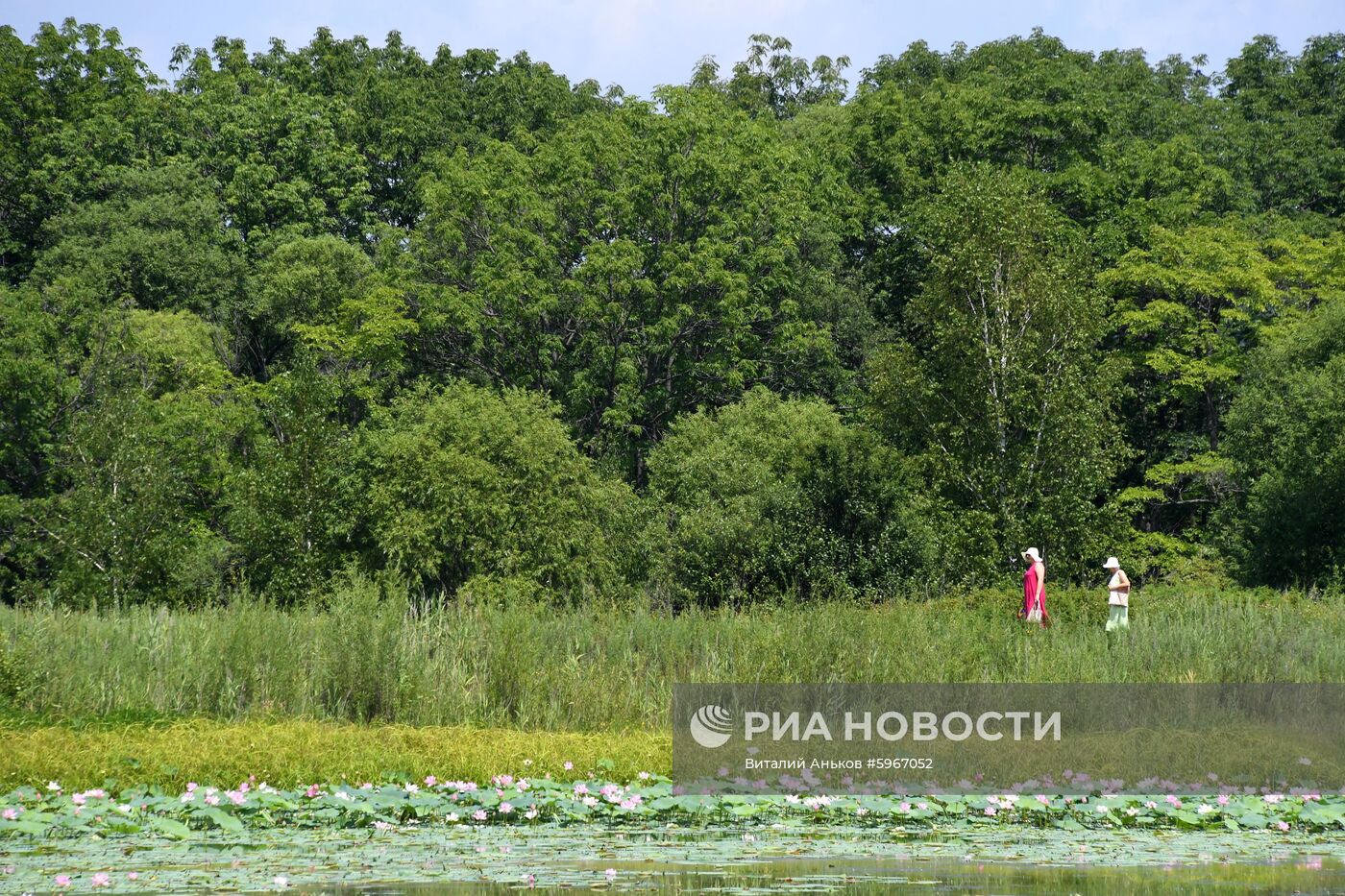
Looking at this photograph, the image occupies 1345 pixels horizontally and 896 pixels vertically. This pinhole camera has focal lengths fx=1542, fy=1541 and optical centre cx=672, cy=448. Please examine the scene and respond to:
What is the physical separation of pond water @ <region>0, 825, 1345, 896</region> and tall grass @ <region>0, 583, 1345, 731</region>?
4.95 meters

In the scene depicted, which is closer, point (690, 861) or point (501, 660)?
point (690, 861)

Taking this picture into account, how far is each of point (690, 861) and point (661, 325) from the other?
32562mm

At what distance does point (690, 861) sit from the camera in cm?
814

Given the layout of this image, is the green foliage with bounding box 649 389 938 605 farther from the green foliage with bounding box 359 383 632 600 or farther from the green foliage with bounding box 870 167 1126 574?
the green foliage with bounding box 870 167 1126 574

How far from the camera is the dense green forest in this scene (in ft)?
98.0

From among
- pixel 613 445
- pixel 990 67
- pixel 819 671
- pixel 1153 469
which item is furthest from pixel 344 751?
pixel 990 67

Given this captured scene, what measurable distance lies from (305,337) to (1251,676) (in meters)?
32.8

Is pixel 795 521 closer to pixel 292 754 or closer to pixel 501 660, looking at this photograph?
pixel 501 660

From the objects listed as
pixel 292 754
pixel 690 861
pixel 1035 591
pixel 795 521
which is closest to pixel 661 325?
pixel 795 521

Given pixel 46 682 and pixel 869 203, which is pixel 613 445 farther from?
pixel 46 682

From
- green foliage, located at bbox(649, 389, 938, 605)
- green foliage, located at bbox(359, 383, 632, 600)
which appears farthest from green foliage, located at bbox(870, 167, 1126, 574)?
green foliage, located at bbox(359, 383, 632, 600)

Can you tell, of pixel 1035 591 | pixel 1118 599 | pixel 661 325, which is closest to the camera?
pixel 1035 591

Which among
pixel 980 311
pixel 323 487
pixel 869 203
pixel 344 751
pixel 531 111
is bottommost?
pixel 344 751

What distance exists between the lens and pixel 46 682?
13828 millimetres
